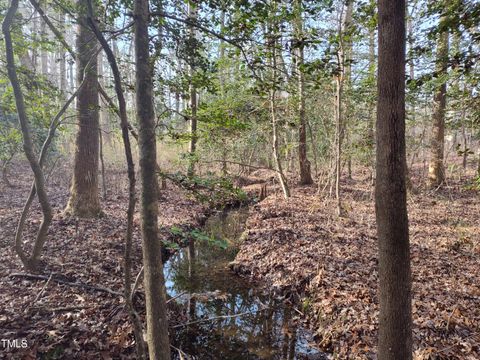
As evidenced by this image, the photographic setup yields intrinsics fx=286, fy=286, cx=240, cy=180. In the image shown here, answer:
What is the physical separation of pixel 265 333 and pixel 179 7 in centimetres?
501

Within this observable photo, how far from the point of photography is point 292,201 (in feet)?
36.0

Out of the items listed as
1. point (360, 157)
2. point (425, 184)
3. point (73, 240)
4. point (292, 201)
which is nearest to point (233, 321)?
point (73, 240)

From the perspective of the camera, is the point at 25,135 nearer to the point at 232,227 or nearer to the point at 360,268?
the point at 360,268

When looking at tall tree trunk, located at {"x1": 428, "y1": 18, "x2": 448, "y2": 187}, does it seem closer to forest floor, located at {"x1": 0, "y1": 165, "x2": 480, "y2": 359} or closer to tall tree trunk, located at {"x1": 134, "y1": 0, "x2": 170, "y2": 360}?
forest floor, located at {"x1": 0, "y1": 165, "x2": 480, "y2": 359}

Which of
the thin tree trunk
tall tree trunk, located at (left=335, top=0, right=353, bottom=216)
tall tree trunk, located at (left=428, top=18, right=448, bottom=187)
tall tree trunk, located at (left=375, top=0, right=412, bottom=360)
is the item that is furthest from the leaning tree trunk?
tall tree trunk, located at (left=428, top=18, right=448, bottom=187)

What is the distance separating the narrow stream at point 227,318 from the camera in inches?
172

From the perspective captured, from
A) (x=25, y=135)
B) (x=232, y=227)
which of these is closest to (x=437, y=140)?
(x=232, y=227)

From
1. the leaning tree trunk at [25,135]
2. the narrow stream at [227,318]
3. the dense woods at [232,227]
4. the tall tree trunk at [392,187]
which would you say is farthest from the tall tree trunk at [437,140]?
the leaning tree trunk at [25,135]

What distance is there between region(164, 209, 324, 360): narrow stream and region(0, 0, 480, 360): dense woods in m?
0.03

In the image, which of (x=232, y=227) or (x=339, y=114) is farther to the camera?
(x=232, y=227)

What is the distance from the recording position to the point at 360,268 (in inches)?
223

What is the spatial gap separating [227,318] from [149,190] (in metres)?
3.60

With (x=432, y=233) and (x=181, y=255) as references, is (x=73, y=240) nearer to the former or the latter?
(x=181, y=255)

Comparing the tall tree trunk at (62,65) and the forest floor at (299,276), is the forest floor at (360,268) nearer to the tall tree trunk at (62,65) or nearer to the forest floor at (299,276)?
the forest floor at (299,276)
